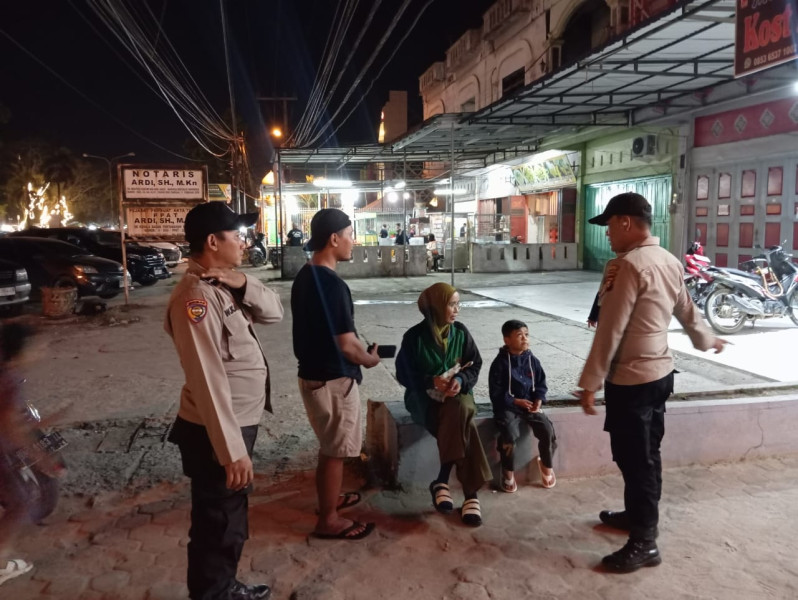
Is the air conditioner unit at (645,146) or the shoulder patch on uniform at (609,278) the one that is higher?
the air conditioner unit at (645,146)

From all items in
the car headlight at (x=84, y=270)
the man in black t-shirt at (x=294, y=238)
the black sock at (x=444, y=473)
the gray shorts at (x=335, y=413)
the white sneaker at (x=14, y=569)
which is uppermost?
the man in black t-shirt at (x=294, y=238)

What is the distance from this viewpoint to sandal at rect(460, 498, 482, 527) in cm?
360

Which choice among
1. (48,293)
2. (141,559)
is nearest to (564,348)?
(141,559)

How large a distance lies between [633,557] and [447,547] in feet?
3.17

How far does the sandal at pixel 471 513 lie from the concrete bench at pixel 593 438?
0.46 m

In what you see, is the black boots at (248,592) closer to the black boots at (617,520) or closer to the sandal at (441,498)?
the sandal at (441,498)

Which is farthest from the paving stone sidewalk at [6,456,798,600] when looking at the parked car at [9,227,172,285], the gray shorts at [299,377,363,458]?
the parked car at [9,227,172,285]

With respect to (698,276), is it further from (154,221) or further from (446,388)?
(154,221)

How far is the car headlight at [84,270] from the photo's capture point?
12867mm

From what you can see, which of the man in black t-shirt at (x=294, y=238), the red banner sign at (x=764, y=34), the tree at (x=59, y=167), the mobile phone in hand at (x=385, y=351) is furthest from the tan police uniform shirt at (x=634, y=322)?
the tree at (x=59, y=167)

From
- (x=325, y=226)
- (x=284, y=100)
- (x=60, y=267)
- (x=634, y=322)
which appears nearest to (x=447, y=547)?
(x=634, y=322)

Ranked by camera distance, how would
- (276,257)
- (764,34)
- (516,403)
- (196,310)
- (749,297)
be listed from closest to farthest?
(196,310)
(516,403)
(764,34)
(749,297)
(276,257)

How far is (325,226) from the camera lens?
3.28 metres

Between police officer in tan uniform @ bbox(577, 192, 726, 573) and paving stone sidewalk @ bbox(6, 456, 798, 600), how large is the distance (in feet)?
0.86
